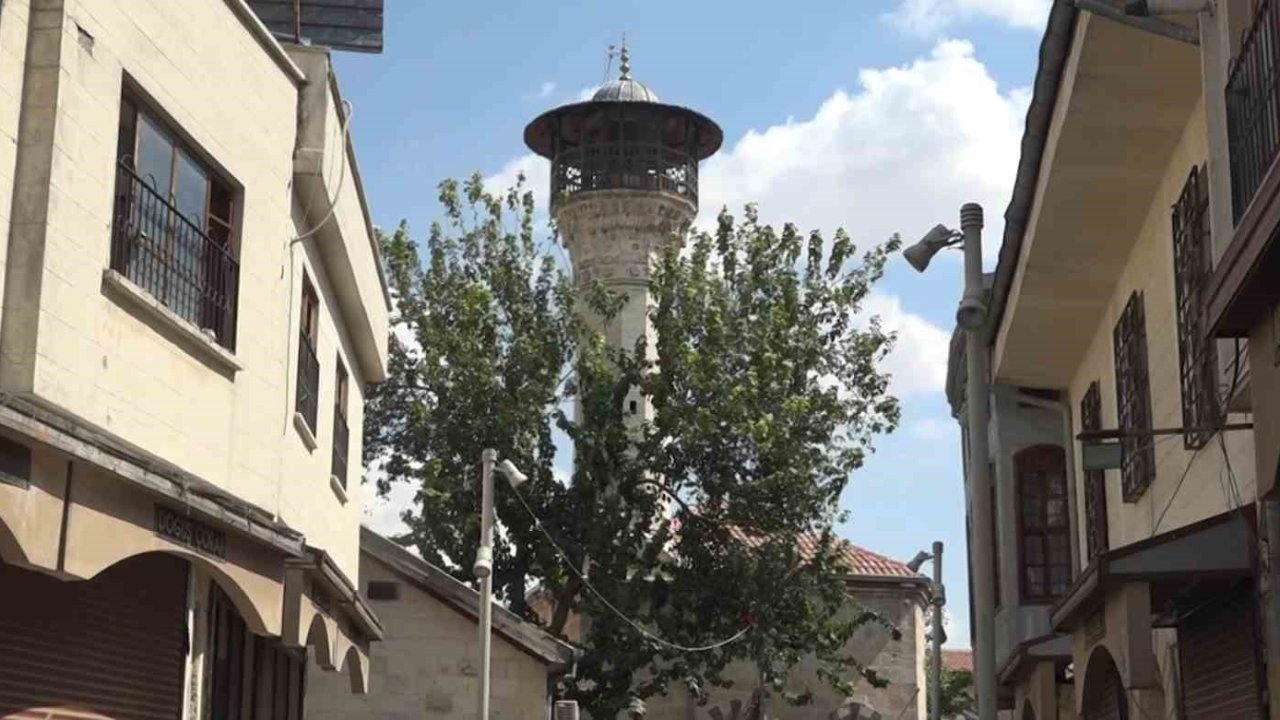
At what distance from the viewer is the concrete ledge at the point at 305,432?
16.3 metres

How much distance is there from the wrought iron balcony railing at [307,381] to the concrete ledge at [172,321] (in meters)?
2.77

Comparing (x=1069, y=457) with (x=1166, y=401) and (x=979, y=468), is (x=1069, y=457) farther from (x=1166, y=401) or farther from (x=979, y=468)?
(x=979, y=468)

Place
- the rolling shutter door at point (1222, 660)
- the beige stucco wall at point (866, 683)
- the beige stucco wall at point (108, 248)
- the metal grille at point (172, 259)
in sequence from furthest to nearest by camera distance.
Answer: the beige stucco wall at point (866, 683) < the metal grille at point (172, 259) < the rolling shutter door at point (1222, 660) < the beige stucco wall at point (108, 248)

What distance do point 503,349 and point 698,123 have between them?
17.0 m

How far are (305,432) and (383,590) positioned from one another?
9.93 metres

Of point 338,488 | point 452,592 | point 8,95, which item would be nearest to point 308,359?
point 338,488

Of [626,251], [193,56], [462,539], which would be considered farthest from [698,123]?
[193,56]

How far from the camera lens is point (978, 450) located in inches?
548

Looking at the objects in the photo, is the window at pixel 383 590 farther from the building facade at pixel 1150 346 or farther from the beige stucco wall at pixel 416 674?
the building facade at pixel 1150 346

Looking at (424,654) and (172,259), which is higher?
(172,259)

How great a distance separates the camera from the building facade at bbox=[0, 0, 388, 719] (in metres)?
10.2

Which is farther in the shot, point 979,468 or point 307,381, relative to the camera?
point 307,381

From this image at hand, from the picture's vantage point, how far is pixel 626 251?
4734 centimetres

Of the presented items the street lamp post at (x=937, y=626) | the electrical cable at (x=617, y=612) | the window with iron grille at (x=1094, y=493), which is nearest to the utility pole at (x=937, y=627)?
the street lamp post at (x=937, y=626)
